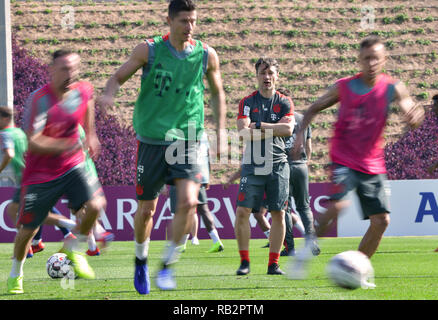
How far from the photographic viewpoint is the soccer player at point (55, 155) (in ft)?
21.3

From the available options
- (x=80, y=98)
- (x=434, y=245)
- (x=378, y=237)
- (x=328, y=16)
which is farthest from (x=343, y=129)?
(x=328, y=16)

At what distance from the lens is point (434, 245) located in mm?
13797

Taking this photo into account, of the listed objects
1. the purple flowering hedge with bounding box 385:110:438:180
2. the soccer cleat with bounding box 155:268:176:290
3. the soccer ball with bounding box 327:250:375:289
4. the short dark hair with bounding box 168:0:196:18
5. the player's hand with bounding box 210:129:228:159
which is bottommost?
the purple flowering hedge with bounding box 385:110:438:180

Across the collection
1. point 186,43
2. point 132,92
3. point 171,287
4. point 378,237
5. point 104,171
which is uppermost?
point 186,43

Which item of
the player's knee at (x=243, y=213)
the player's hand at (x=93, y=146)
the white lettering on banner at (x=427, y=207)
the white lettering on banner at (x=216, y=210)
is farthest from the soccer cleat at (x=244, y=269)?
the white lettering on banner at (x=427, y=207)

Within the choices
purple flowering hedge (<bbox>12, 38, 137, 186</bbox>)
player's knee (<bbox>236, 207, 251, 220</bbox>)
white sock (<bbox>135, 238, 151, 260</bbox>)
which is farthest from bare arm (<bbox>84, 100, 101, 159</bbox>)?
purple flowering hedge (<bbox>12, 38, 137, 186</bbox>)

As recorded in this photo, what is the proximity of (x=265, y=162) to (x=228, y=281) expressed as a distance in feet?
4.69

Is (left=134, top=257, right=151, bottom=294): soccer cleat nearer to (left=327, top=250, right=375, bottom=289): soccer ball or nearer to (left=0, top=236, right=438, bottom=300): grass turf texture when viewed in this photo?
(left=0, top=236, right=438, bottom=300): grass turf texture

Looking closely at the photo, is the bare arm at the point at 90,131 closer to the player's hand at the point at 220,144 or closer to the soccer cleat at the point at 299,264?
the player's hand at the point at 220,144

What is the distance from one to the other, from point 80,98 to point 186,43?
1.15 metres

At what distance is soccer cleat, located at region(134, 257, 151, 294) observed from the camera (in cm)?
629

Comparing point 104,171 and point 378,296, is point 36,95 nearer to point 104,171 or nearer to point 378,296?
point 378,296

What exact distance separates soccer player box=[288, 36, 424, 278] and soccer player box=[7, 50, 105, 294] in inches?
88.2

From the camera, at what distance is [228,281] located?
24.7 feet
